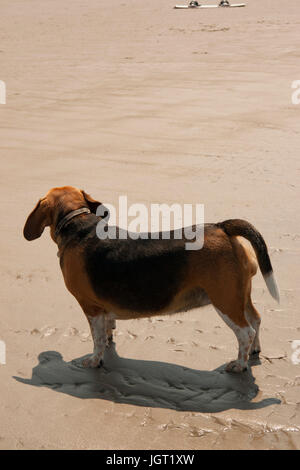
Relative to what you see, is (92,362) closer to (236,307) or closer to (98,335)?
(98,335)

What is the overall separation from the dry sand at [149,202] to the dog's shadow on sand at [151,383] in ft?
0.04

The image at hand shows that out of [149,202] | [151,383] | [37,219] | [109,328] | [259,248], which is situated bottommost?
[151,383]

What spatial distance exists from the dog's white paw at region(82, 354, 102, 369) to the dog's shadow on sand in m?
0.04

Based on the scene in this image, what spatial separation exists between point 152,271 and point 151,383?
866mm

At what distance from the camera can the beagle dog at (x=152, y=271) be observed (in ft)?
14.7

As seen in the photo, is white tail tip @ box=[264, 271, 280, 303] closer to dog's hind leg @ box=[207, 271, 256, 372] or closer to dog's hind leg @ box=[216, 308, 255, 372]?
dog's hind leg @ box=[207, 271, 256, 372]

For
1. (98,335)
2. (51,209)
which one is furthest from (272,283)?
(51,209)

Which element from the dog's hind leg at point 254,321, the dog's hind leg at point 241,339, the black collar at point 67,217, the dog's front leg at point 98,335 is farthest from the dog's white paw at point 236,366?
the black collar at point 67,217

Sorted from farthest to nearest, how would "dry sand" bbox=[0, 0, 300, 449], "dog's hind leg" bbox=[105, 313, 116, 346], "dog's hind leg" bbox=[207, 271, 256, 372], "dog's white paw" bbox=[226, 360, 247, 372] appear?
"dog's hind leg" bbox=[105, 313, 116, 346] → "dog's white paw" bbox=[226, 360, 247, 372] → "dog's hind leg" bbox=[207, 271, 256, 372] → "dry sand" bbox=[0, 0, 300, 449]

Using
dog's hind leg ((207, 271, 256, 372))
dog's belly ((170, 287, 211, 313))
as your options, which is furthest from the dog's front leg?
dog's hind leg ((207, 271, 256, 372))

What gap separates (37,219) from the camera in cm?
495

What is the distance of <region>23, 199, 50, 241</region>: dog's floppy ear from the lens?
493 centimetres

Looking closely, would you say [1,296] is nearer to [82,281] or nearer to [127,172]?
[82,281]
